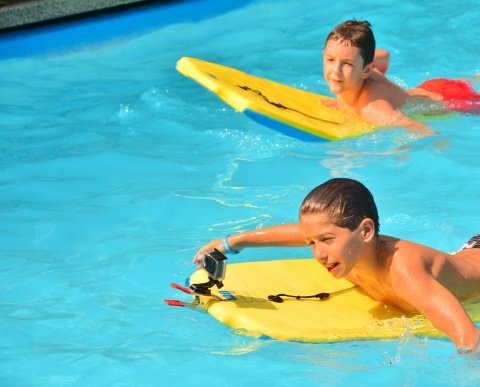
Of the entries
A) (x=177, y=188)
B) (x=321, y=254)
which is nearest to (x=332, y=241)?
(x=321, y=254)

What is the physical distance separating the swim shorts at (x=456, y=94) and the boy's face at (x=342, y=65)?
0.63m

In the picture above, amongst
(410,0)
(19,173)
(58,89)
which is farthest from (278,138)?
(410,0)

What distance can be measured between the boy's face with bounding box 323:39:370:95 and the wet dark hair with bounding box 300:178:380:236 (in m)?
2.51

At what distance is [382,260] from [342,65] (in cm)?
255

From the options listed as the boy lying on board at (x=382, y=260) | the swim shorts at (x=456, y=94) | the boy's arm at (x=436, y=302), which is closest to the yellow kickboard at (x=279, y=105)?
the swim shorts at (x=456, y=94)

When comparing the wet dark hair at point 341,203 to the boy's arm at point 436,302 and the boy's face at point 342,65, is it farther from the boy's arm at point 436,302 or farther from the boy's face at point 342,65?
the boy's face at point 342,65

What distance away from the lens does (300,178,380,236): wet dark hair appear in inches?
140

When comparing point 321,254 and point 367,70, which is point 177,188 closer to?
point 367,70

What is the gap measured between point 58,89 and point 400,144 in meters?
2.79

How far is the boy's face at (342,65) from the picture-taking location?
19.6ft

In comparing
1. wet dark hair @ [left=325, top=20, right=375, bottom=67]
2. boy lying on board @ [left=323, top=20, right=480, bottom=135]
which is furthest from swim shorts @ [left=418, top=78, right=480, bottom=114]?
wet dark hair @ [left=325, top=20, right=375, bottom=67]

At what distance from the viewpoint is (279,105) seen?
6141 mm

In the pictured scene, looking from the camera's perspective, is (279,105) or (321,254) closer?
(321,254)

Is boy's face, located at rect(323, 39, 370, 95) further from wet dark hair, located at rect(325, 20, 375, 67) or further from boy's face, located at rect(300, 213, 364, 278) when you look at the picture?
boy's face, located at rect(300, 213, 364, 278)
